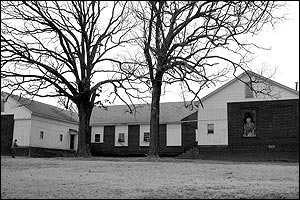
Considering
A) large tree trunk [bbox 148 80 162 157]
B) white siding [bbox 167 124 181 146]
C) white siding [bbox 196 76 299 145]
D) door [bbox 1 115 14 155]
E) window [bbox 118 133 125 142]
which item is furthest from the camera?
window [bbox 118 133 125 142]

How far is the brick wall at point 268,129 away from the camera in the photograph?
30125mm

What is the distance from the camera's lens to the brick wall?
3012cm

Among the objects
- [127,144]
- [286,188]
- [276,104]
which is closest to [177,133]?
[127,144]

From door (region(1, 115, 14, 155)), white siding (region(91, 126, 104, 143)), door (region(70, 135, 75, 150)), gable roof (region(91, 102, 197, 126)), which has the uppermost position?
gable roof (region(91, 102, 197, 126))

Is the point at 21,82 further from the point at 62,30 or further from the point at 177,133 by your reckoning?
the point at 177,133

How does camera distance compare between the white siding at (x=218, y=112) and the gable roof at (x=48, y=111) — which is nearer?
the white siding at (x=218, y=112)

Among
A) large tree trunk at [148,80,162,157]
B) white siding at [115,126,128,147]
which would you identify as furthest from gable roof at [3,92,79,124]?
large tree trunk at [148,80,162,157]

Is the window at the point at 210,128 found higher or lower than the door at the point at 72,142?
higher

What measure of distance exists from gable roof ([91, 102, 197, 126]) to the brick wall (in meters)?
8.30

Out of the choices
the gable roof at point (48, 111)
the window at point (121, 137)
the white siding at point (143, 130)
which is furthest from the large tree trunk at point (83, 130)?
the window at point (121, 137)

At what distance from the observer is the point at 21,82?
27562mm

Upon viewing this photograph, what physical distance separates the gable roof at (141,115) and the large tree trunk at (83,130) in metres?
9.61

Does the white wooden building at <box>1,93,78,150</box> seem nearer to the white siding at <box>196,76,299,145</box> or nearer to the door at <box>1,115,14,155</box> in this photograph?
the white siding at <box>196,76,299,145</box>

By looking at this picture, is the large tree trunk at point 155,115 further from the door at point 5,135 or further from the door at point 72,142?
the door at point 72,142
